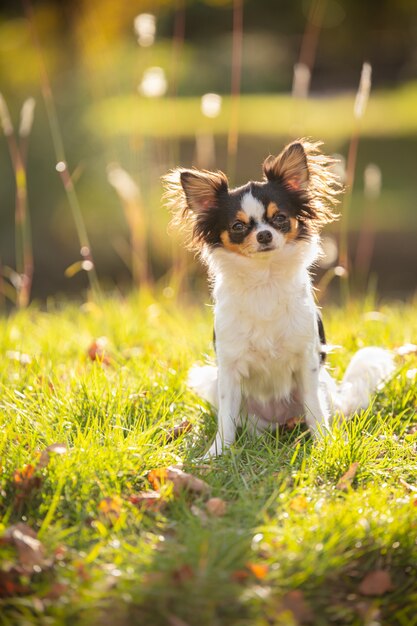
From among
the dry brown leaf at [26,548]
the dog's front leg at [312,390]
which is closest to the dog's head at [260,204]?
the dog's front leg at [312,390]

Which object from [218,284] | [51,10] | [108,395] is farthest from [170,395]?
[51,10]

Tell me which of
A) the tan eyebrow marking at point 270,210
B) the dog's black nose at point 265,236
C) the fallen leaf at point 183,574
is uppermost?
the tan eyebrow marking at point 270,210

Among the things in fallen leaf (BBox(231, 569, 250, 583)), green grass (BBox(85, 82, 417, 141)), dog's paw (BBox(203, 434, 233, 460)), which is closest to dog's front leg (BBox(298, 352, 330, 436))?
dog's paw (BBox(203, 434, 233, 460))

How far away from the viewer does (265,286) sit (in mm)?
3502

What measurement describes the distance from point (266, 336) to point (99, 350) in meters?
1.50

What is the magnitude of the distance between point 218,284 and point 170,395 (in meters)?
0.60

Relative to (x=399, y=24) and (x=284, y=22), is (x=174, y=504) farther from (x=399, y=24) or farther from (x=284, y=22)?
(x=284, y=22)

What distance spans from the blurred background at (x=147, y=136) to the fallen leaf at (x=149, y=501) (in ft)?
7.06

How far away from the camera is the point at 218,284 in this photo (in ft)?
12.1

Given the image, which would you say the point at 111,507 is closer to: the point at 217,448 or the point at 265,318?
the point at 217,448

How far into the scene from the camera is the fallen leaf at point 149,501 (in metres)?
2.87

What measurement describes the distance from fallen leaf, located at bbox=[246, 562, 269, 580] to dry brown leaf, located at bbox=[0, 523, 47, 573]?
67 centimetres

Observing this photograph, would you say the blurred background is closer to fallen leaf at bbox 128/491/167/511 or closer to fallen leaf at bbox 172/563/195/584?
fallen leaf at bbox 128/491/167/511

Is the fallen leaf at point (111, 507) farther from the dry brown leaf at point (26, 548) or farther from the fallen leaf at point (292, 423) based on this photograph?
the fallen leaf at point (292, 423)
